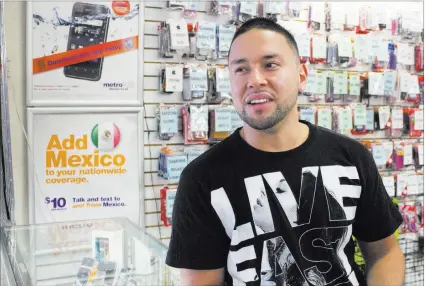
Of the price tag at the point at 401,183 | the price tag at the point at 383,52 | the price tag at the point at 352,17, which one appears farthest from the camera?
the price tag at the point at 401,183

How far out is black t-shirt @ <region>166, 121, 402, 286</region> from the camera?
1344 millimetres

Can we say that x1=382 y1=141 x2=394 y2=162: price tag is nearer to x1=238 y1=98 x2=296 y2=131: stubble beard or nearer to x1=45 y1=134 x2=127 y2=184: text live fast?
x1=45 y1=134 x2=127 y2=184: text live fast

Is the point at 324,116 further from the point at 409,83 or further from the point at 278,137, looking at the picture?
the point at 278,137

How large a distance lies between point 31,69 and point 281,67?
2056 millimetres

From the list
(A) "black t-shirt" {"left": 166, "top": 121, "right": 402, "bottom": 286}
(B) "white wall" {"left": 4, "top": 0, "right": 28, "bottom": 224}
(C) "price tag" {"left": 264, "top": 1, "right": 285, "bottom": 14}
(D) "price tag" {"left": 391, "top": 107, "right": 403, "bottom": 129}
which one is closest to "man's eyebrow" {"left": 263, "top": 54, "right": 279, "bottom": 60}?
(A) "black t-shirt" {"left": 166, "top": 121, "right": 402, "bottom": 286}

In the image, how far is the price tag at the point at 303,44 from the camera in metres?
3.58

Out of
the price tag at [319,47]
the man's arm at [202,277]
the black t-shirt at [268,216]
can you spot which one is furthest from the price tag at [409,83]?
the man's arm at [202,277]

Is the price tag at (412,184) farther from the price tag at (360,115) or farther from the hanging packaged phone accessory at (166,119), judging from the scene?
the hanging packaged phone accessory at (166,119)

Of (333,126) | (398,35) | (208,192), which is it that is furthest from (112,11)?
(398,35)

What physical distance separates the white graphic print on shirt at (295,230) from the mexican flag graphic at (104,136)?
191cm

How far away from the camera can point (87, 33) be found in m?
3.06

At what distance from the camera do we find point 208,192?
136 centimetres

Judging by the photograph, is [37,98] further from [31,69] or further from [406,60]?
[406,60]

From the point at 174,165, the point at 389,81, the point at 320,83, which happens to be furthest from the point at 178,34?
the point at 389,81
